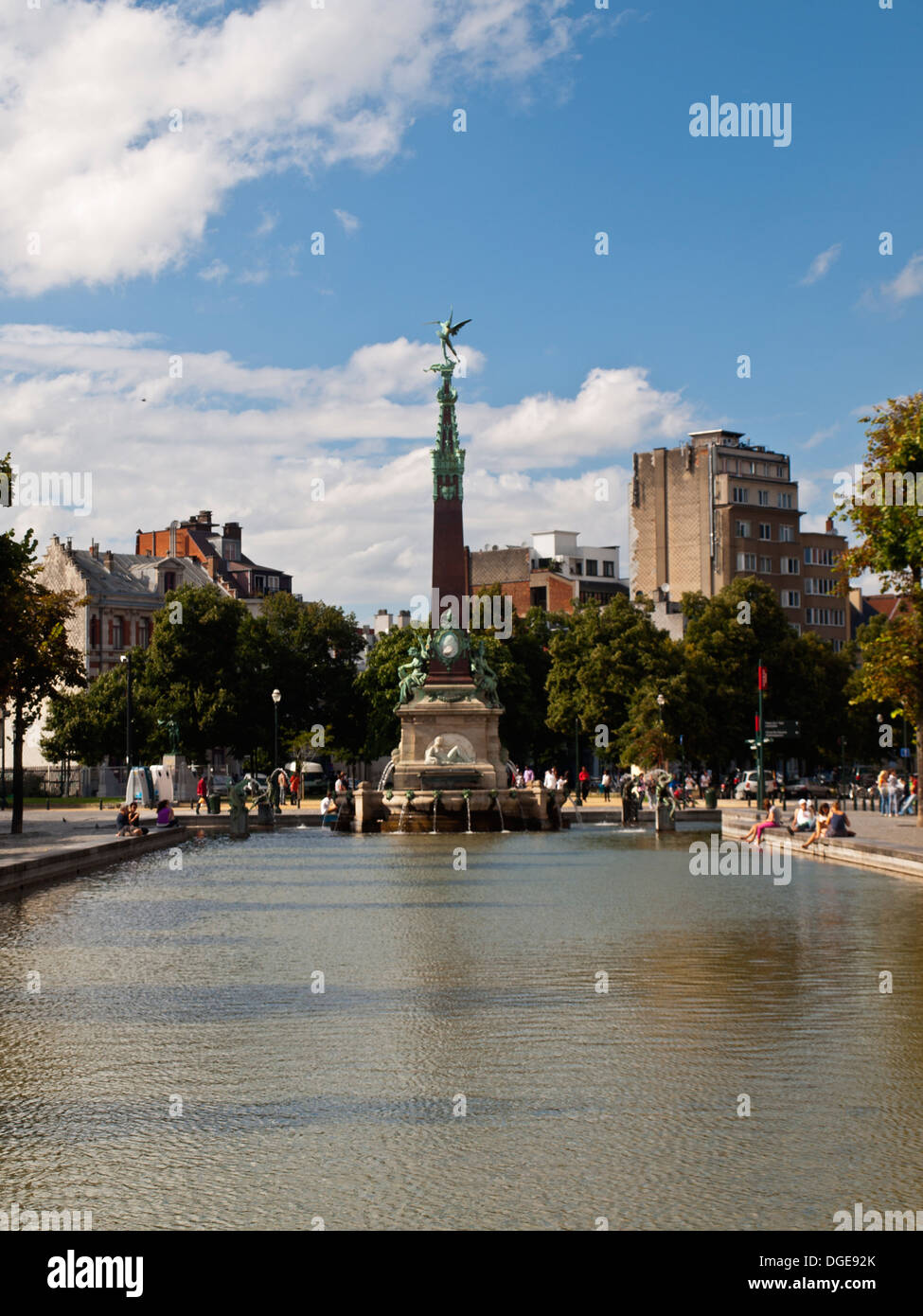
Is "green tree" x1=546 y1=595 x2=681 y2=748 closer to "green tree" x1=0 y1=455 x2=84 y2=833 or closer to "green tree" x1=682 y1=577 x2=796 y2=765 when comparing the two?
"green tree" x1=682 y1=577 x2=796 y2=765

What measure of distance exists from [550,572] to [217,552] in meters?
25.7

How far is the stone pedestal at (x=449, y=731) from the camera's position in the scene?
5109 centimetres

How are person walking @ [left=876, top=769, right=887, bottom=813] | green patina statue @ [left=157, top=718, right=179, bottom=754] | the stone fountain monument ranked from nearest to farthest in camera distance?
1. the stone fountain monument
2. person walking @ [left=876, top=769, right=887, bottom=813]
3. green patina statue @ [left=157, top=718, right=179, bottom=754]

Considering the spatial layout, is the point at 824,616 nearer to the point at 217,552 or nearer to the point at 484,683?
the point at 217,552

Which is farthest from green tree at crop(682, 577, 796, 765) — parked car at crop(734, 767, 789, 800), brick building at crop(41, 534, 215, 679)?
brick building at crop(41, 534, 215, 679)

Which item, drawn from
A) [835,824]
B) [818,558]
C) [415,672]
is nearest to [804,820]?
[835,824]

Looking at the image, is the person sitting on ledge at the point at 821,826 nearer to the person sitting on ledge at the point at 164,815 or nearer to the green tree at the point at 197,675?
the person sitting on ledge at the point at 164,815

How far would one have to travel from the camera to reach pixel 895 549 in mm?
36188

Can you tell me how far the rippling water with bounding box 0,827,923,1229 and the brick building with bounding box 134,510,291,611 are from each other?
92.4m

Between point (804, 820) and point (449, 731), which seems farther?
point (449, 731)

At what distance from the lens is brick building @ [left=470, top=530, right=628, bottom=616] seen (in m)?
123
